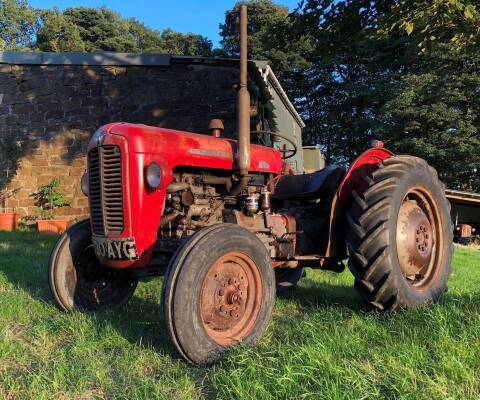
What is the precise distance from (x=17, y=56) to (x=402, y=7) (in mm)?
7662

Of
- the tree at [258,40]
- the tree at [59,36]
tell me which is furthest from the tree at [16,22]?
the tree at [258,40]

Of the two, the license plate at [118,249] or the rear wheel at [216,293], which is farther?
the license plate at [118,249]

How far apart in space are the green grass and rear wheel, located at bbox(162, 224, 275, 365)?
0.15m

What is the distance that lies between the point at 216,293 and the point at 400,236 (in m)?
1.69

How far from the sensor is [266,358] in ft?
8.80

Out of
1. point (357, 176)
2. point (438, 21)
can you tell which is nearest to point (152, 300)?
point (357, 176)

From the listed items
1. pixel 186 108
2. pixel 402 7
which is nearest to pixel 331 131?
pixel 186 108

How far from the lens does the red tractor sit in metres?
3.18

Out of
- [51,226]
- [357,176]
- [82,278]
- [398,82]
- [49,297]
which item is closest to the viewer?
[82,278]

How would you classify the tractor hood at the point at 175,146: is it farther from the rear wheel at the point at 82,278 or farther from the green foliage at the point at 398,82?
the green foliage at the point at 398,82

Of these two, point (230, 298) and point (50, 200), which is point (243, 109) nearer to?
point (230, 298)

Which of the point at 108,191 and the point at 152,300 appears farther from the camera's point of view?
the point at 152,300

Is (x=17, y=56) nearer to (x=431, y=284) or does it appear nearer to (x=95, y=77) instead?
(x=95, y=77)

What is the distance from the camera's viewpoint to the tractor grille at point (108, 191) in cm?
352
